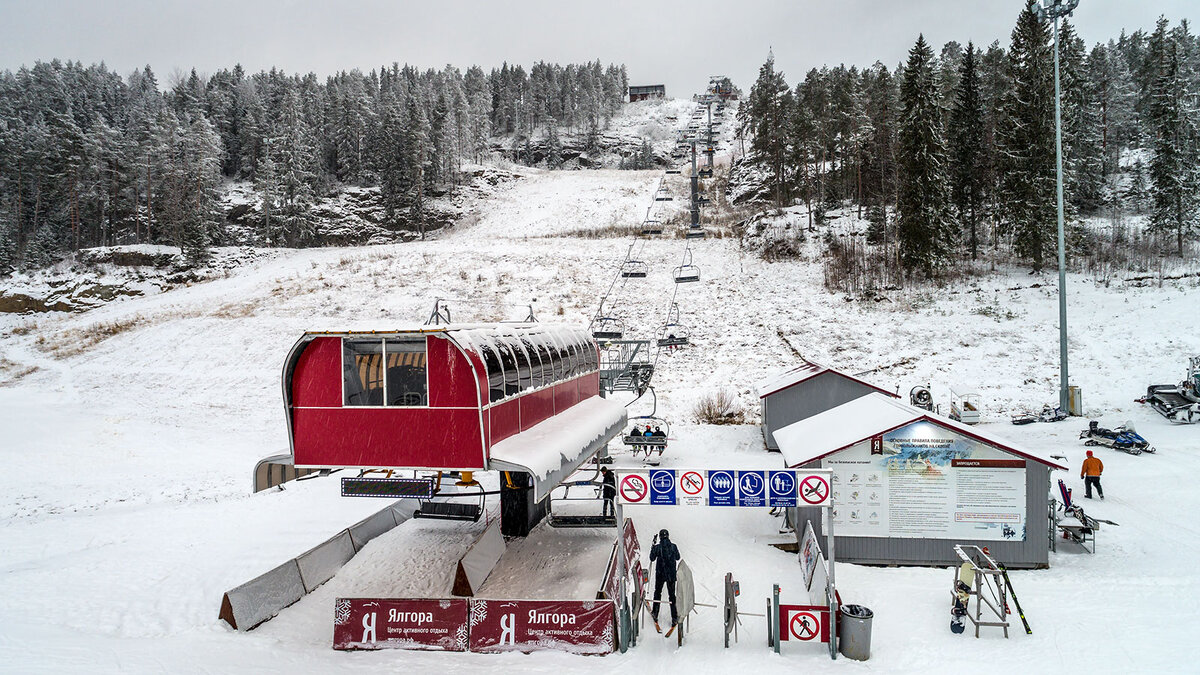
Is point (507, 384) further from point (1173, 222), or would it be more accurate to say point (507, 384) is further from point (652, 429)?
point (1173, 222)

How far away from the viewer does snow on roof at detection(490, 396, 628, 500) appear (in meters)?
11.2

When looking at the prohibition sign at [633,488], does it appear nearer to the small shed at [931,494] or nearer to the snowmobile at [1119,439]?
the small shed at [931,494]

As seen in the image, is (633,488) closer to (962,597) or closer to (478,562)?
(478,562)

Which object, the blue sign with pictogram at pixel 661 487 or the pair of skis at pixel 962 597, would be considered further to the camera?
the blue sign with pictogram at pixel 661 487

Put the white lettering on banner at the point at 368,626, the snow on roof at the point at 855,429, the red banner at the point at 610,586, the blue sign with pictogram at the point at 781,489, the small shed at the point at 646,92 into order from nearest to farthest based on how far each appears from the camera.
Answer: the blue sign with pictogram at the point at 781,489
the white lettering on banner at the point at 368,626
the red banner at the point at 610,586
the snow on roof at the point at 855,429
the small shed at the point at 646,92

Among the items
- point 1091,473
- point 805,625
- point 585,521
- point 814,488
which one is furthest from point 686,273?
point 805,625

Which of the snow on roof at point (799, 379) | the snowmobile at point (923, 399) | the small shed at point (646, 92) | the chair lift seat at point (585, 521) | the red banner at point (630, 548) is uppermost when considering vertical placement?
the small shed at point (646, 92)

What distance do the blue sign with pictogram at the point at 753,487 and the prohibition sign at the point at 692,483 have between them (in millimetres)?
691

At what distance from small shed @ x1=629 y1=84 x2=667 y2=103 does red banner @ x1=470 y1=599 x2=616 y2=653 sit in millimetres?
188391

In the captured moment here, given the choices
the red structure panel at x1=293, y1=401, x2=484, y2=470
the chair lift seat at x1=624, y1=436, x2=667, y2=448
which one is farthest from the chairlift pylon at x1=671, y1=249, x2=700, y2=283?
the red structure panel at x1=293, y1=401, x2=484, y2=470

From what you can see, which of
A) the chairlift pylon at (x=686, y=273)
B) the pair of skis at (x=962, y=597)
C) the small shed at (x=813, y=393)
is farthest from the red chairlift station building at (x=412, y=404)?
the small shed at (x=813, y=393)

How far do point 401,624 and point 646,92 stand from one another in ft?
629

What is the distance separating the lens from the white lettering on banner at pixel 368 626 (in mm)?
10977

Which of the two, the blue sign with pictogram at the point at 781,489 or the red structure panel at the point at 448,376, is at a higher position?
the red structure panel at the point at 448,376
